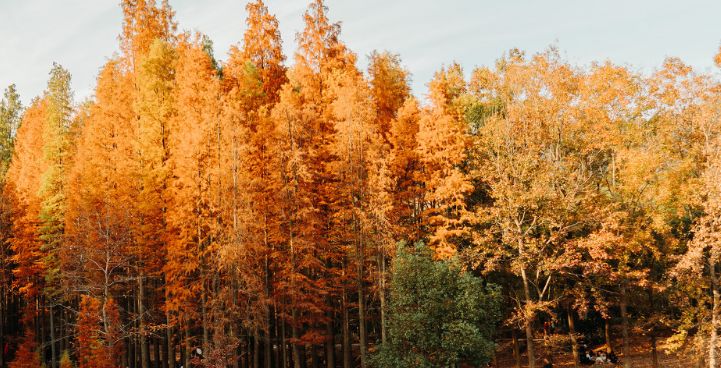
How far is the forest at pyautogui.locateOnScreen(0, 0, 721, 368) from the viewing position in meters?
23.0

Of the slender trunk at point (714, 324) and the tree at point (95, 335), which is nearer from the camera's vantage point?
the slender trunk at point (714, 324)

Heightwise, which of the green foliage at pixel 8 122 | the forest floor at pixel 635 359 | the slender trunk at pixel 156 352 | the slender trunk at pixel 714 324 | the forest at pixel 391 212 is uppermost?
the green foliage at pixel 8 122

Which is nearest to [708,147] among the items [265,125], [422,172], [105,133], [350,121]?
[422,172]

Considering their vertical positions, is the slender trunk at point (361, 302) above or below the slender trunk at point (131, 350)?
above

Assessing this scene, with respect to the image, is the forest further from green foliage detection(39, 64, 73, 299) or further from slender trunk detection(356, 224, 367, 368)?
green foliage detection(39, 64, 73, 299)

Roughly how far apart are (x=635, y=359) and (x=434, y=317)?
794 inches

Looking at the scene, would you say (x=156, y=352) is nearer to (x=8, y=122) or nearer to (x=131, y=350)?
(x=131, y=350)

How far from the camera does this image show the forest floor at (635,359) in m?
30.7

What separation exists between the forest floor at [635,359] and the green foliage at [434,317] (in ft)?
28.2

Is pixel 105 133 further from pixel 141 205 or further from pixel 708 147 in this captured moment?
pixel 708 147

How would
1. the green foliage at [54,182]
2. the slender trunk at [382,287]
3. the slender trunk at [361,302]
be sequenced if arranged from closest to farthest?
the slender trunk at [382,287] < the slender trunk at [361,302] < the green foliage at [54,182]

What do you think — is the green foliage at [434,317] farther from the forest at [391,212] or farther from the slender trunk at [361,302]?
the slender trunk at [361,302]

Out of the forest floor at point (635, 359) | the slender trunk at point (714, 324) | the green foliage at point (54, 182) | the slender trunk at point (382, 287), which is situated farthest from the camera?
the green foliage at point (54, 182)

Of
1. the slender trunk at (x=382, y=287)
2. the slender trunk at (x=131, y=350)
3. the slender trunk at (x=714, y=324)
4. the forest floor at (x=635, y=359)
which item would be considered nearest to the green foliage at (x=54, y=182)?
the slender trunk at (x=131, y=350)
